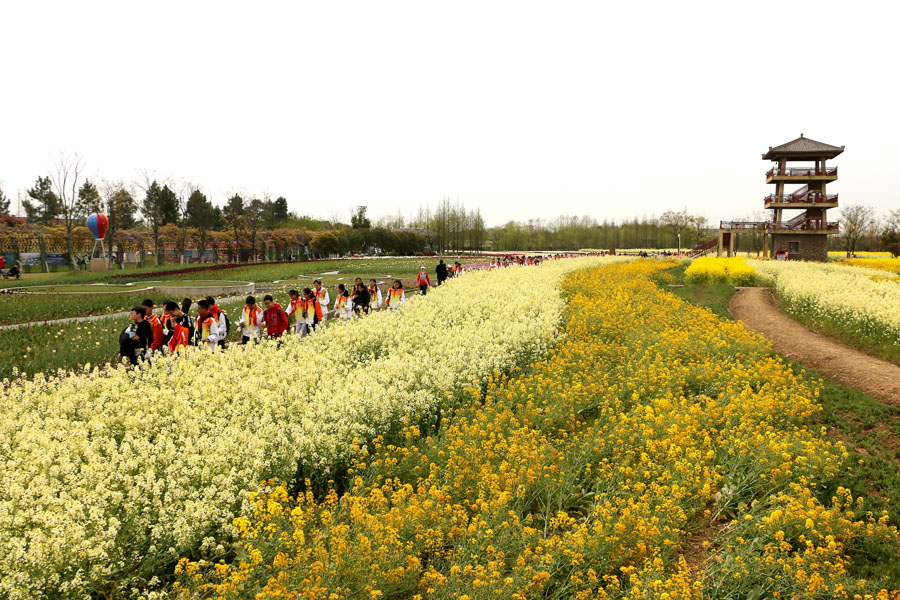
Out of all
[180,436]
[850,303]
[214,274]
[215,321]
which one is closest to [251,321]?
[215,321]

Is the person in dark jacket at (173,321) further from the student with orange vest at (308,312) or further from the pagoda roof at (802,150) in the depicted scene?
the pagoda roof at (802,150)

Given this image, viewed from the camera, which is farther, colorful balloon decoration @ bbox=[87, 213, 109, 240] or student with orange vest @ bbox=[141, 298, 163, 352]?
colorful balloon decoration @ bbox=[87, 213, 109, 240]

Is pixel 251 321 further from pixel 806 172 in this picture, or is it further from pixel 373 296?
pixel 806 172

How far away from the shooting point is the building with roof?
50.1 m

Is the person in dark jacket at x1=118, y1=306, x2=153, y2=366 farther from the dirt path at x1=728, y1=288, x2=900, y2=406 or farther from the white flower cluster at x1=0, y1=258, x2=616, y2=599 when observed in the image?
the dirt path at x1=728, y1=288, x2=900, y2=406

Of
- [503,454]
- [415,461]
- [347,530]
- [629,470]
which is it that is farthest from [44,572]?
[629,470]

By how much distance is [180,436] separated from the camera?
5.46 meters

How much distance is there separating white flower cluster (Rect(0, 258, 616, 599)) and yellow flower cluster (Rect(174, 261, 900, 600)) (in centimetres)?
43

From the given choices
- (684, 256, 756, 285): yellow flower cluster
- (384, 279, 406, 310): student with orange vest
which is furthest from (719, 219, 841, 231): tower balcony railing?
(384, 279, 406, 310): student with orange vest

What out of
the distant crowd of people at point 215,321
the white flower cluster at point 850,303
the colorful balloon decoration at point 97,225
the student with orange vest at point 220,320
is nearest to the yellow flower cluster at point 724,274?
the white flower cluster at point 850,303

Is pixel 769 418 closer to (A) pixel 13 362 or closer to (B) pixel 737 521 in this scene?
(B) pixel 737 521

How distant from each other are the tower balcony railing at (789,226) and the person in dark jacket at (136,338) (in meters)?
53.8

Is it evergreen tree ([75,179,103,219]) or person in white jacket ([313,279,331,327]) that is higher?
evergreen tree ([75,179,103,219])

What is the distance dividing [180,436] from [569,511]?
14.3 feet
